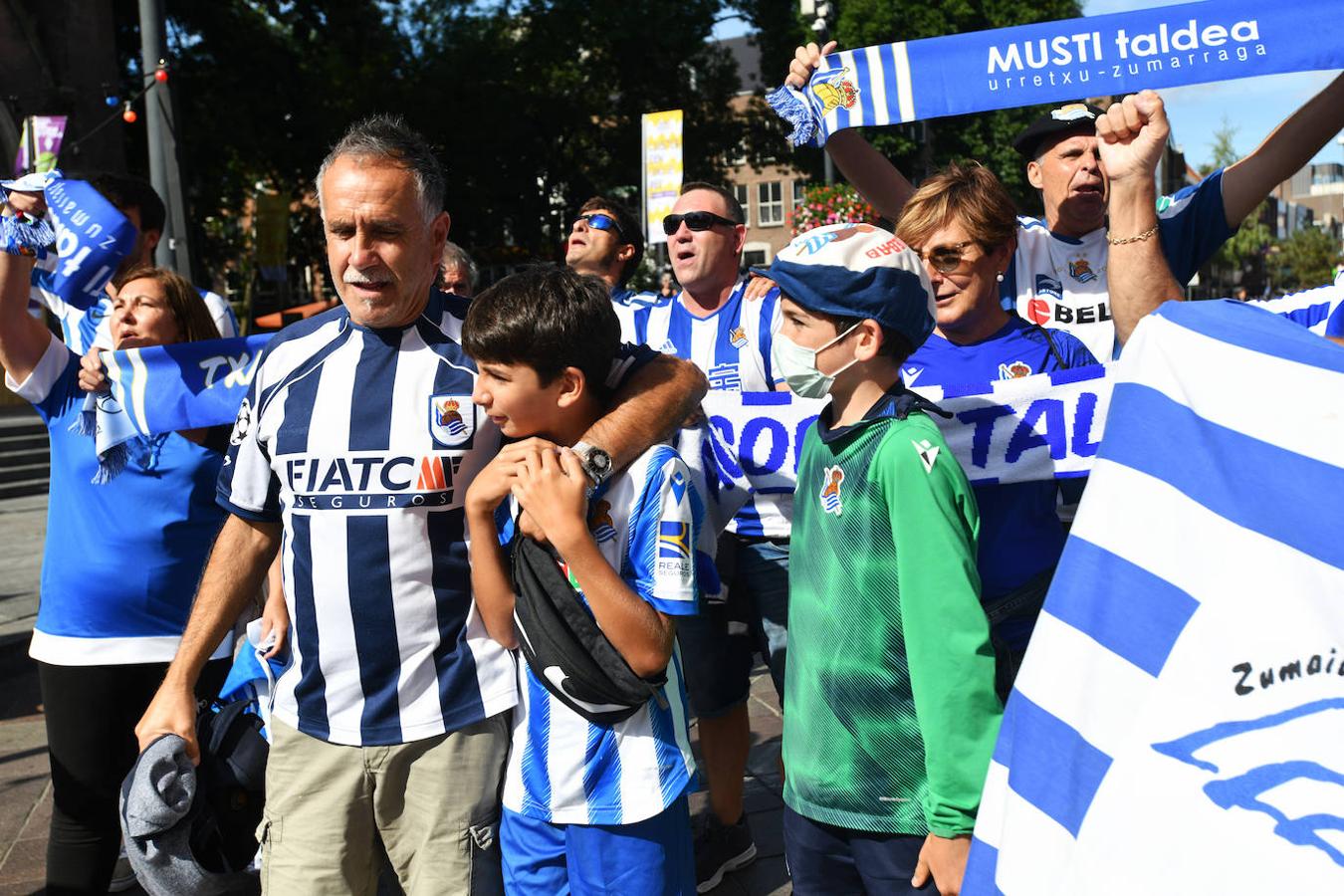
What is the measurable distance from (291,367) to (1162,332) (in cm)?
170

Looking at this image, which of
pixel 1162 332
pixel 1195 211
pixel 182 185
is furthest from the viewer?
pixel 182 185

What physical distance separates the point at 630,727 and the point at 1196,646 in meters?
1.10

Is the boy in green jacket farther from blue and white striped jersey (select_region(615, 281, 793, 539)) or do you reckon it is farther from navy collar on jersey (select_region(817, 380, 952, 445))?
blue and white striped jersey (select_region(615, 281, 793, 539))

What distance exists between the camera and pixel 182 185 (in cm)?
1021

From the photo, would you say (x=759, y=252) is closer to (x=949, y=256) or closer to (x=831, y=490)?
(x=949, y=256)

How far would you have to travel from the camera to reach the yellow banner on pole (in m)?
10.0

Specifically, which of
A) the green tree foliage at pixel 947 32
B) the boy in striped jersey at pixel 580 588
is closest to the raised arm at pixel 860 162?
the boy in striped jersey at pixel 580 588

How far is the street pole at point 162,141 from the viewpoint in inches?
380

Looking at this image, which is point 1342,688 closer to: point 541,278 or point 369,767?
point 541,278

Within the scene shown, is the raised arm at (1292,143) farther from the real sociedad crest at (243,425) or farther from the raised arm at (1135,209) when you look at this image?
the real sociedad crest at (243,425)

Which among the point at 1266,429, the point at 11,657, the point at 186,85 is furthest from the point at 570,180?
the point at 1266,429

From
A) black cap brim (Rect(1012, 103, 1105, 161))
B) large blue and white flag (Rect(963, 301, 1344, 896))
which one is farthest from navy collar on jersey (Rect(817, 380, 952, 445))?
black cap brim (Rect(1012, 103, 1105, 161))

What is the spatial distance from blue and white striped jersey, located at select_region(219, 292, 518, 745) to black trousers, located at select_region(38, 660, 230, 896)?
109 cm

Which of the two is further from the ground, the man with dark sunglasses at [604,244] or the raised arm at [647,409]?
the man with dark sunglasses at [604,244]
